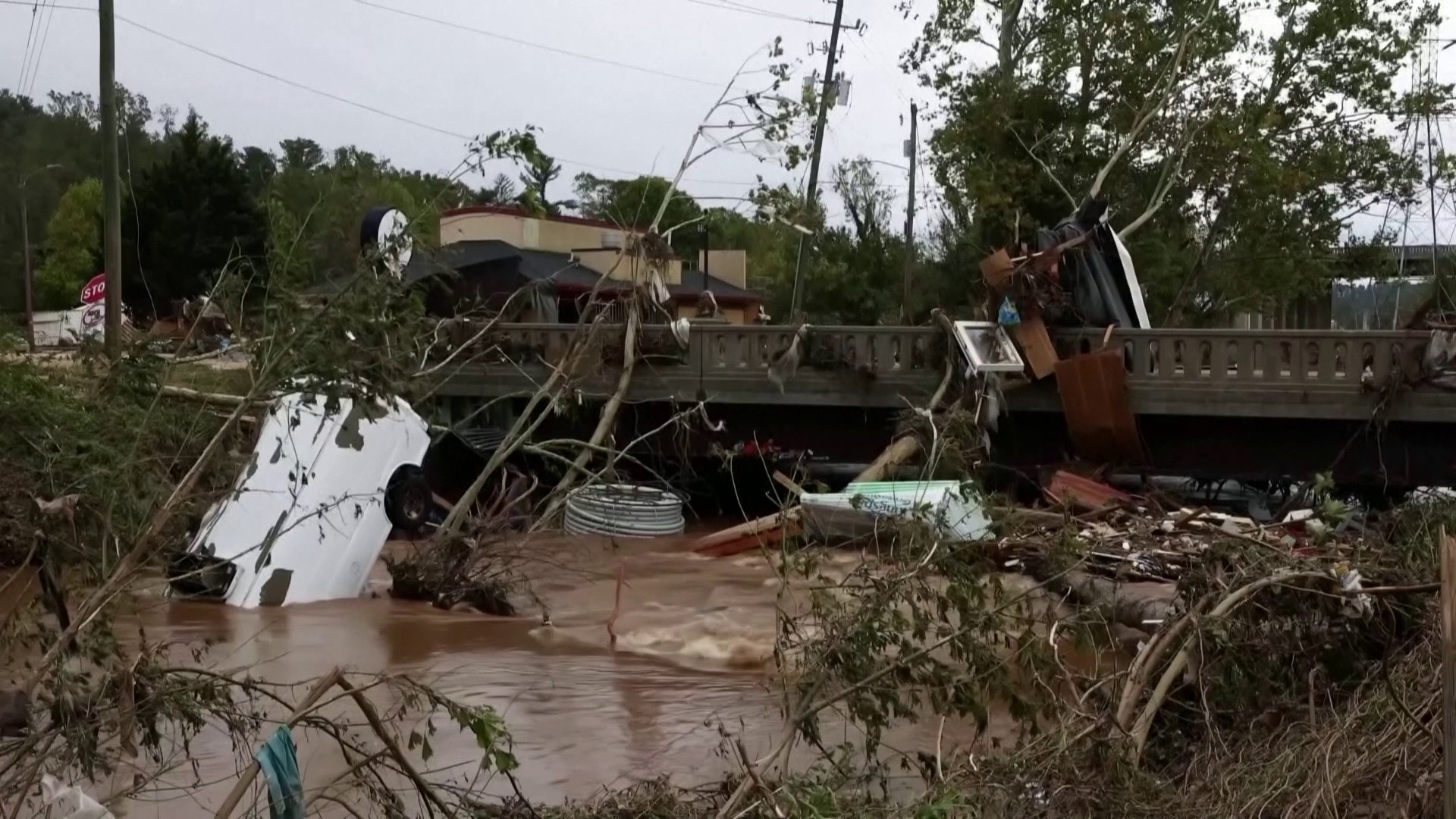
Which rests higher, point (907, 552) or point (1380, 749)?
point (907, 552)

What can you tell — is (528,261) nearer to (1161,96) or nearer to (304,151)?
(1161,96)

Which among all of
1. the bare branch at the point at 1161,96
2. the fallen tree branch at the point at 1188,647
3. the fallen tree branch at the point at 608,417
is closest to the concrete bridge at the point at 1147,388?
the fallen tree branch at the point at 608,417

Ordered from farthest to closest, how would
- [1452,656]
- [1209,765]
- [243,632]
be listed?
[243,632] < [1209,765] < [1452,656]

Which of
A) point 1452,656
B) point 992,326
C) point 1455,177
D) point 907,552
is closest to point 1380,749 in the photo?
point 1452,656

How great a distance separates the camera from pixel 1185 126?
2445cm

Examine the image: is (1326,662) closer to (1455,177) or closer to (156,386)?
(156,386)

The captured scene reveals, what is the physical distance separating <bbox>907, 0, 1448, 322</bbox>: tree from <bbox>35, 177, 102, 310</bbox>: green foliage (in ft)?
91.6

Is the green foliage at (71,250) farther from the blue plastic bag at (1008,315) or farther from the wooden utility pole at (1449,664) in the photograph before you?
the wooden utility pole at (1449,664)

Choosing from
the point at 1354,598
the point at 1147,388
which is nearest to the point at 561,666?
the point at 1354,598

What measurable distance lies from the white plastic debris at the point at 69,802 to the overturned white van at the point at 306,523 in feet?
23.4

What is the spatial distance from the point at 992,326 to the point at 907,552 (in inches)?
466

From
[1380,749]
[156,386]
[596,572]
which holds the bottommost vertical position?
[596,572]

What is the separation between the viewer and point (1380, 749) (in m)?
5.50

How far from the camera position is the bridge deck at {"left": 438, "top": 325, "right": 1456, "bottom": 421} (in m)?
16.4
